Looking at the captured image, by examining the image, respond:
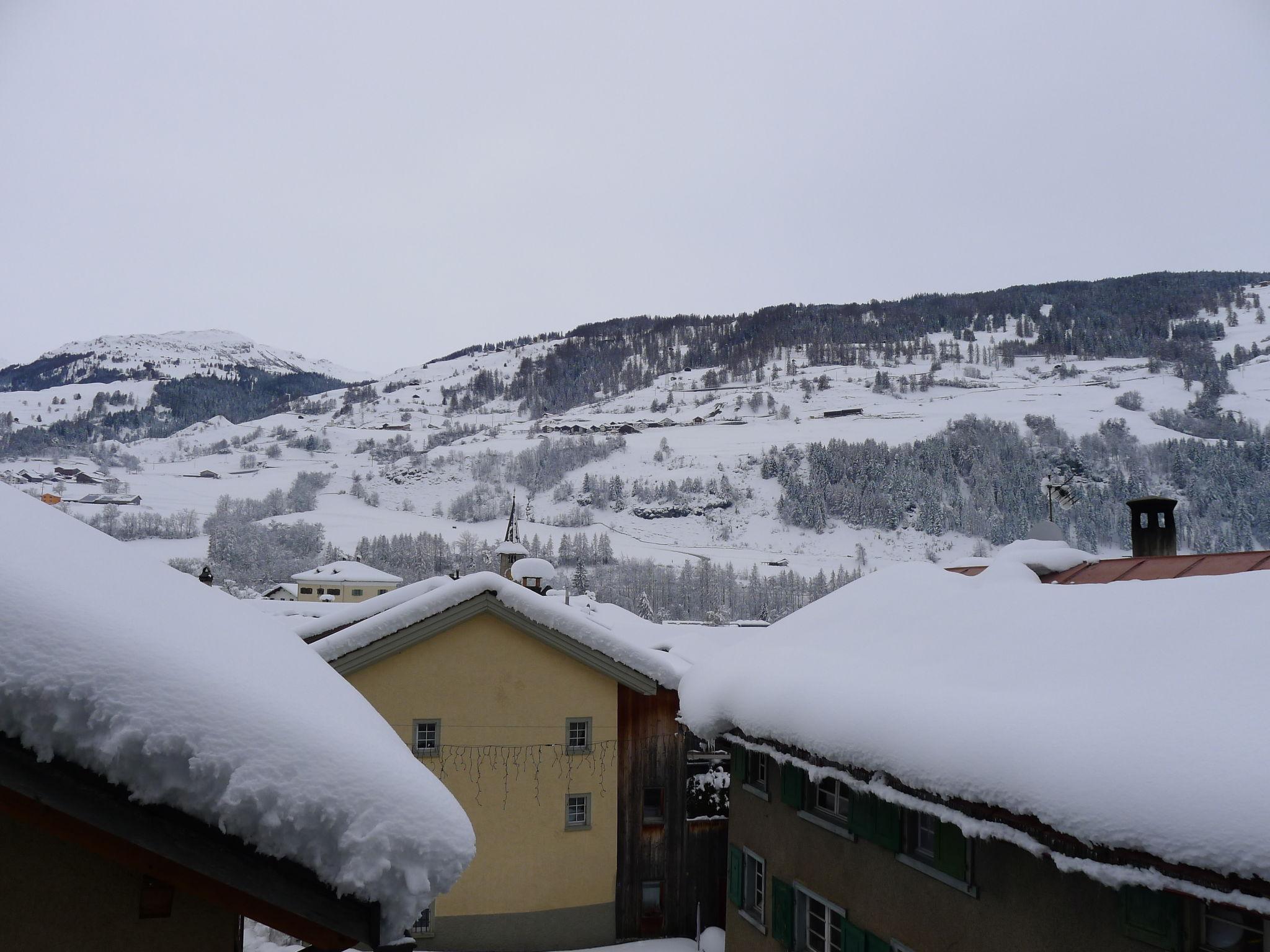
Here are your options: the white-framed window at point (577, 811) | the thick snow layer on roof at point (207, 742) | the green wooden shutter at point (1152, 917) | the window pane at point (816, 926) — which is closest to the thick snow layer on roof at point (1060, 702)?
the green wooden shutter at point (1152, 917)

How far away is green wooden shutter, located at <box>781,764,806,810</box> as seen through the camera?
10117 mm

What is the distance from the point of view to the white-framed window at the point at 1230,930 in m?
4.99

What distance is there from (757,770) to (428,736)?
8188 mm

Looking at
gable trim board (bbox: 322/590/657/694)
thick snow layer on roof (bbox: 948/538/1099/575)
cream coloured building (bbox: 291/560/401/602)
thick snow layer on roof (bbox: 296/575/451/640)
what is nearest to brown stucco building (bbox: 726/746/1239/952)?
thick snow layer on roof (bbox: 948/538/1099/575)

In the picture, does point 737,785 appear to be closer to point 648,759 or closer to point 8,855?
point 648,759

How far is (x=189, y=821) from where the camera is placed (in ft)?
8.09

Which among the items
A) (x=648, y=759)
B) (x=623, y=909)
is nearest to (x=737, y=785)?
(x=648, y=759)

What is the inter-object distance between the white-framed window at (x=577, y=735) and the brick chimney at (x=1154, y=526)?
11.3 metres

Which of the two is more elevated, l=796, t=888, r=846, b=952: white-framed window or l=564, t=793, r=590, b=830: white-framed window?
l=796, t=888, r=846, b=952: white-framed window

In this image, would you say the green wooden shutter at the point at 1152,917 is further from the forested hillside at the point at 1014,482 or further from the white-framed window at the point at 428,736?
the forested hillside at the point at 1014,482

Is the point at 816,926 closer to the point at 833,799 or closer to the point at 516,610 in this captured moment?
the point at 833,799

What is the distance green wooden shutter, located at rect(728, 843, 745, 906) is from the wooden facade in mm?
5114

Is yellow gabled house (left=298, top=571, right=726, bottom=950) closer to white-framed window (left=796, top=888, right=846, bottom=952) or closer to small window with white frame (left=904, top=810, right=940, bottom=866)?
white-framed window (left=796, top=888, right=846, bottom=952)

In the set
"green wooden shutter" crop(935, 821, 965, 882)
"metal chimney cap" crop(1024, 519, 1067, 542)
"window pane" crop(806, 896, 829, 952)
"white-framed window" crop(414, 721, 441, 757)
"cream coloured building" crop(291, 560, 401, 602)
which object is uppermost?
"metal chimney cap" crop(1024, 519, 1067, 542)
